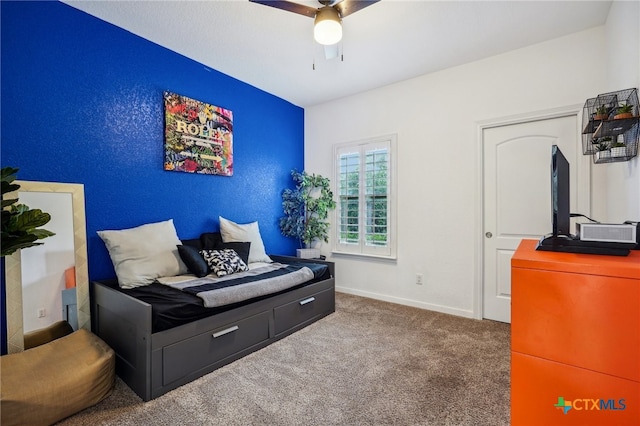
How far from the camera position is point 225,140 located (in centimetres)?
344

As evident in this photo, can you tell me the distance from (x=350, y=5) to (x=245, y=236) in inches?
94.8

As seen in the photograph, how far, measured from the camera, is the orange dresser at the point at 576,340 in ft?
2.87

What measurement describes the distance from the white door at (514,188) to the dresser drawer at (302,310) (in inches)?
66.1

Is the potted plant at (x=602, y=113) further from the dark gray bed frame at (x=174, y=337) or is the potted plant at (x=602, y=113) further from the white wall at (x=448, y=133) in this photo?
the dark gray bed frame at (x=174, y=337)

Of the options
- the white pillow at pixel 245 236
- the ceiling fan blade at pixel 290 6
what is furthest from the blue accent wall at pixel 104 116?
the ceiling fan blade at pixel 290 6

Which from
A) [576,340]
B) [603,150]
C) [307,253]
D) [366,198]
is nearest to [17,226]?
[576,340]

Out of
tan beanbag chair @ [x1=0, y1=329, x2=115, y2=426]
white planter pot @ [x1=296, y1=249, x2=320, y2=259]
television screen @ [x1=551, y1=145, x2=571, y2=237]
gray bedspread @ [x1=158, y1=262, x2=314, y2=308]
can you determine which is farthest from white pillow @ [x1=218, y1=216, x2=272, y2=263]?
television screen @ [x1=551, y1=145, x2=571, y2=237]

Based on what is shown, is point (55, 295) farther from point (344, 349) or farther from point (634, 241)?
point (634, 241)

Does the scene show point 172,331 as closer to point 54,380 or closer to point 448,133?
point 54,380

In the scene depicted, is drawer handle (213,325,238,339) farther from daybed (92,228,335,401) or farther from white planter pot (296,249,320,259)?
white planter pot (296,249,320,259)

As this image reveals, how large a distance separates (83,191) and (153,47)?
1506 mm

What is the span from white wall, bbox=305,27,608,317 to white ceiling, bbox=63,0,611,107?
7.6 inches

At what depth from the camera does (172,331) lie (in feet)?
6.37

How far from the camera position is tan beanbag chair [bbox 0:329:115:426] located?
1494 millimetres
